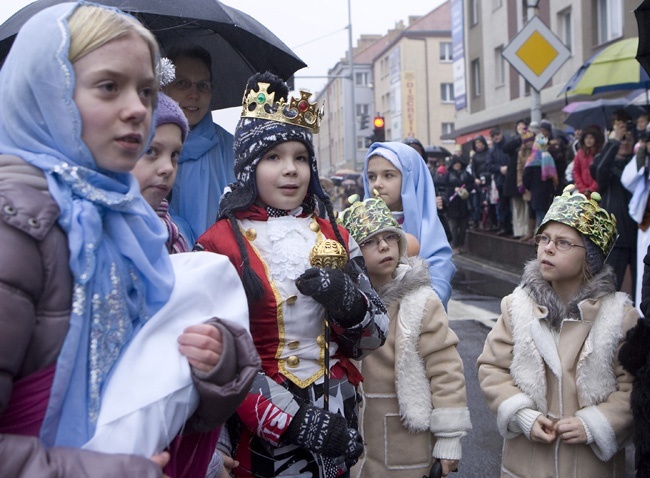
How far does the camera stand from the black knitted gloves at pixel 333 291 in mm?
2564

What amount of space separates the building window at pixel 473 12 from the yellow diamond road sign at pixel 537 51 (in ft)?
75.8

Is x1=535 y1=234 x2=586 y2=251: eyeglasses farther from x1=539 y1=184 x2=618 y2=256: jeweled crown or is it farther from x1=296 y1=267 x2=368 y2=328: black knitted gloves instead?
x1=296 y1=267 x2=368 y2=328: black knitted gloves

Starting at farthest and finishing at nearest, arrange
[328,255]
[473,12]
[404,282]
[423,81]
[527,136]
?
1. [423,81]
2. [473,12]
3. [527,136]
4. [404,282]
5. [328,255]

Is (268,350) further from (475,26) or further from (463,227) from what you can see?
(475,26)

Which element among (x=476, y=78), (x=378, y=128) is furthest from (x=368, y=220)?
(x=476, y=78)

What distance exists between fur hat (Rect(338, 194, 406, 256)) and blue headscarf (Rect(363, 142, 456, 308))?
62 cm

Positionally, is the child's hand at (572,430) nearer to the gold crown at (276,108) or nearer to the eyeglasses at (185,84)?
the gold crown at (276,108)

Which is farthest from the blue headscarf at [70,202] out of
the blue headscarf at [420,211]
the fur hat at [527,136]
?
the fur hat at [527,136]

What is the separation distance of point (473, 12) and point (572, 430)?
31.9 meters

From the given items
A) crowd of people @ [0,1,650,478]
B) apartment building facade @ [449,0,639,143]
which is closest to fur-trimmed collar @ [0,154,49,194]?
crowd of people @ [0,1,650,478]

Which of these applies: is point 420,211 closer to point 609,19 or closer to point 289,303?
point 289,303

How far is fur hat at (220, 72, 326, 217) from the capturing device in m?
2.81

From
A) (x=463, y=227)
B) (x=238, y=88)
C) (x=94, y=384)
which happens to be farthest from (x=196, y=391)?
(x=463, y=227)

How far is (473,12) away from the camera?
109ft
